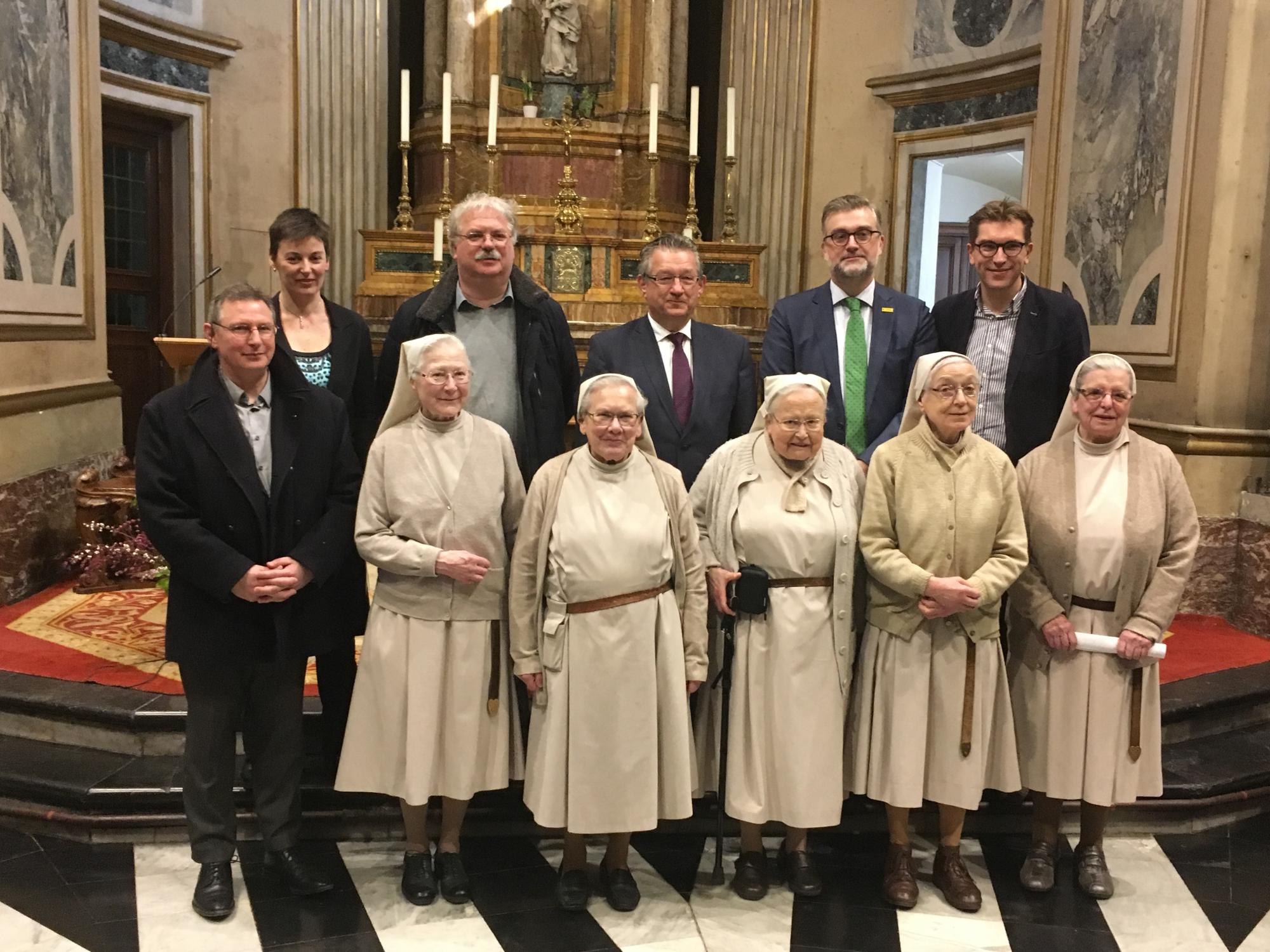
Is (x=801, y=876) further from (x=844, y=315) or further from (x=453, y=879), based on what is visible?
(x=844, y=315)

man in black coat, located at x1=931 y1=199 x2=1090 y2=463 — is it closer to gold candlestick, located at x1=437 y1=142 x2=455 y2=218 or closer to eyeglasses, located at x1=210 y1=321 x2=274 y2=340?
eyeglasses, located at x1=210 y1=321 x2=274 y2=340

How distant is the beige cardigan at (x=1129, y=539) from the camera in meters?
3.27

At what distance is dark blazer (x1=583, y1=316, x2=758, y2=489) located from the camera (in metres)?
3.55

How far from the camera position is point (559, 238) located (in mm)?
7098

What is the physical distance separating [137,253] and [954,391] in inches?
272

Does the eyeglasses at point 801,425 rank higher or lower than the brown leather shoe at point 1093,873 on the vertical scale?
higher

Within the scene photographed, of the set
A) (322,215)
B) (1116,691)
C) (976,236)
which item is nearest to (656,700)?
(1116,691)

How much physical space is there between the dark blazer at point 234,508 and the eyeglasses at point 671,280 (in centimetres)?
105

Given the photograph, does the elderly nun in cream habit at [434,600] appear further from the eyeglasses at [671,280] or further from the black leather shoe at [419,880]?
the eyeglasses at [671,280]

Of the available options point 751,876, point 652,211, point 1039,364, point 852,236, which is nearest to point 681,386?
point 852,236

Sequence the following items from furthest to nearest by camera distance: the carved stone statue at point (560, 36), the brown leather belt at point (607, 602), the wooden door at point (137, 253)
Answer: the carved stone statue at point (560, 36) → the wooden door at point (137, 253) → the brown leather belt at point (607, 602)

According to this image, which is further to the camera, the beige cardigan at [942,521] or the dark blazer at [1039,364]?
the dark blazer at [1039,364]

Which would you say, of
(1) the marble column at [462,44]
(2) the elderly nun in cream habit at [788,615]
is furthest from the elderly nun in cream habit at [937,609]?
(1) the marble column at [462,44]

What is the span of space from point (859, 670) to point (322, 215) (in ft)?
22.0
